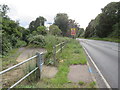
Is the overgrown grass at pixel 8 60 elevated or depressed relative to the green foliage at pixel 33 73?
depressed

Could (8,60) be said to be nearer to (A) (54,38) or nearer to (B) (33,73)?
(A) (54,38)

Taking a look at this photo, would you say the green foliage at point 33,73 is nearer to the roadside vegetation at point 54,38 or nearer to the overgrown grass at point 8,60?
the roadside vegetation at point 54,38

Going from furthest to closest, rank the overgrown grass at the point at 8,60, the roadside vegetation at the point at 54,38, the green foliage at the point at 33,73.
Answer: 1. the overgrown grass at the point at 8,60
2. the roadside vegetation at the point at 54,38
3. the green foliage at the point at 33,73

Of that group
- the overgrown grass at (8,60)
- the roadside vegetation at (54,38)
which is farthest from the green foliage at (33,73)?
the overgrown grass at (8,60)

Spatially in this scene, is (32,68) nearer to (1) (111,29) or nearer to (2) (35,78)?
(2) (35,78)

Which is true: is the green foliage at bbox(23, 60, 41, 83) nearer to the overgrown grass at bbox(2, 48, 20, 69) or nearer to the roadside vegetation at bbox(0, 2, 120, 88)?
the roadside vegetation at bbox(0, 2, 120, 88)

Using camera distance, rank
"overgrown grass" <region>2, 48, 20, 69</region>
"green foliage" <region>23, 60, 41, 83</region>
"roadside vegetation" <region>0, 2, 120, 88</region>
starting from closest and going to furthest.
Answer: "green foliage" <region>23, 60, 41, 83</region> → "roadside vegetation" <region>0, 2, 120, 88</region> → "overgrown grass" <region>2, 48, 20, 69</region>

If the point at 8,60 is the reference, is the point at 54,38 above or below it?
above

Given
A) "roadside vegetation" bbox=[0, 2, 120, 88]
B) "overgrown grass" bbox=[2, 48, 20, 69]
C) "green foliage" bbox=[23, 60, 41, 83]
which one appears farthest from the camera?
"overgrown grass" bbox=[2, 48, 20, 69]

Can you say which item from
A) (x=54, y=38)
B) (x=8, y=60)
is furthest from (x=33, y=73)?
(x=8, y=60)

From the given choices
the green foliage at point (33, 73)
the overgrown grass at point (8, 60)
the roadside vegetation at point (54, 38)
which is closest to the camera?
the green foliage at point (33, 73)

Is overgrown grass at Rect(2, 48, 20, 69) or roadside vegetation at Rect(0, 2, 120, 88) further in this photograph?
overgrown grass at Rect(2, 48, 20, 69)

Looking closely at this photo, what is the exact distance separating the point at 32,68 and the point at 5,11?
26415 mm

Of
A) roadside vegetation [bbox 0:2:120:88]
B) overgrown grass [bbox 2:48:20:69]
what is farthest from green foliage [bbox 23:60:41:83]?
overgrown grass [bbox 2:48:20:69]
